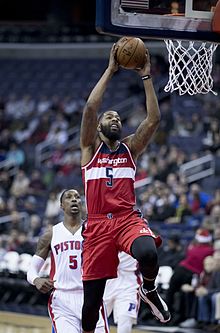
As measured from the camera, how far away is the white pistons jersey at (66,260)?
9.52 metres

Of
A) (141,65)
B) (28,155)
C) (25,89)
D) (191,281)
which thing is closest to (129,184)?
(141,65)

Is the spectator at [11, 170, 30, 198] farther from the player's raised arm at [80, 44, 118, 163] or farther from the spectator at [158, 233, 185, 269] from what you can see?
the player's raised arm at [80, 44, 118, 163]

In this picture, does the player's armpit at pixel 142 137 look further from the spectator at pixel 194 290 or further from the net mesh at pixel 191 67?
the spectator at pixel 194 290

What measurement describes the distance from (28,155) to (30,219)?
179 inches

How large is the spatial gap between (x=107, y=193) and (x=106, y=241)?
391 millimetres

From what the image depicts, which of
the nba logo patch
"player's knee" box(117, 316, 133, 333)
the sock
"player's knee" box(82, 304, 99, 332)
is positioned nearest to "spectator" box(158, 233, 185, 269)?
the nba logo patch

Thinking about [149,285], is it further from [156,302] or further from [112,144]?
[112,144]

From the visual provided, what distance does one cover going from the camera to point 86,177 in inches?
348

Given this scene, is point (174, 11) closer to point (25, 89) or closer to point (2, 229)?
point (2, 229)

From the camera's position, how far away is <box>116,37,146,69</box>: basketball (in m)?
A: 8.54

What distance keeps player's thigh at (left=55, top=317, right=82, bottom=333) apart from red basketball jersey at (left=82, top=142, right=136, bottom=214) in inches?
42.8

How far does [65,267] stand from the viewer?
9.52 meters

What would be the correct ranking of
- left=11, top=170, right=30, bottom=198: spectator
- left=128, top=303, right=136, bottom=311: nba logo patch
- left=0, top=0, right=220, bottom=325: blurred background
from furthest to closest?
1. left=11, top=170, right=30, bottom=198: spectator
2. left=0, top=0, right=220, bottom=325: blurred background
3. left=128, top=303, right=136, bottom=311: nba logo patch

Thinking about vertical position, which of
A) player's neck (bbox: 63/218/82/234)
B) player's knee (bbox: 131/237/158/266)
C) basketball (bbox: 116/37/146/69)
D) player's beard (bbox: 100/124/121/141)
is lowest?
player's neck (bbox: 63/218/82/234)
